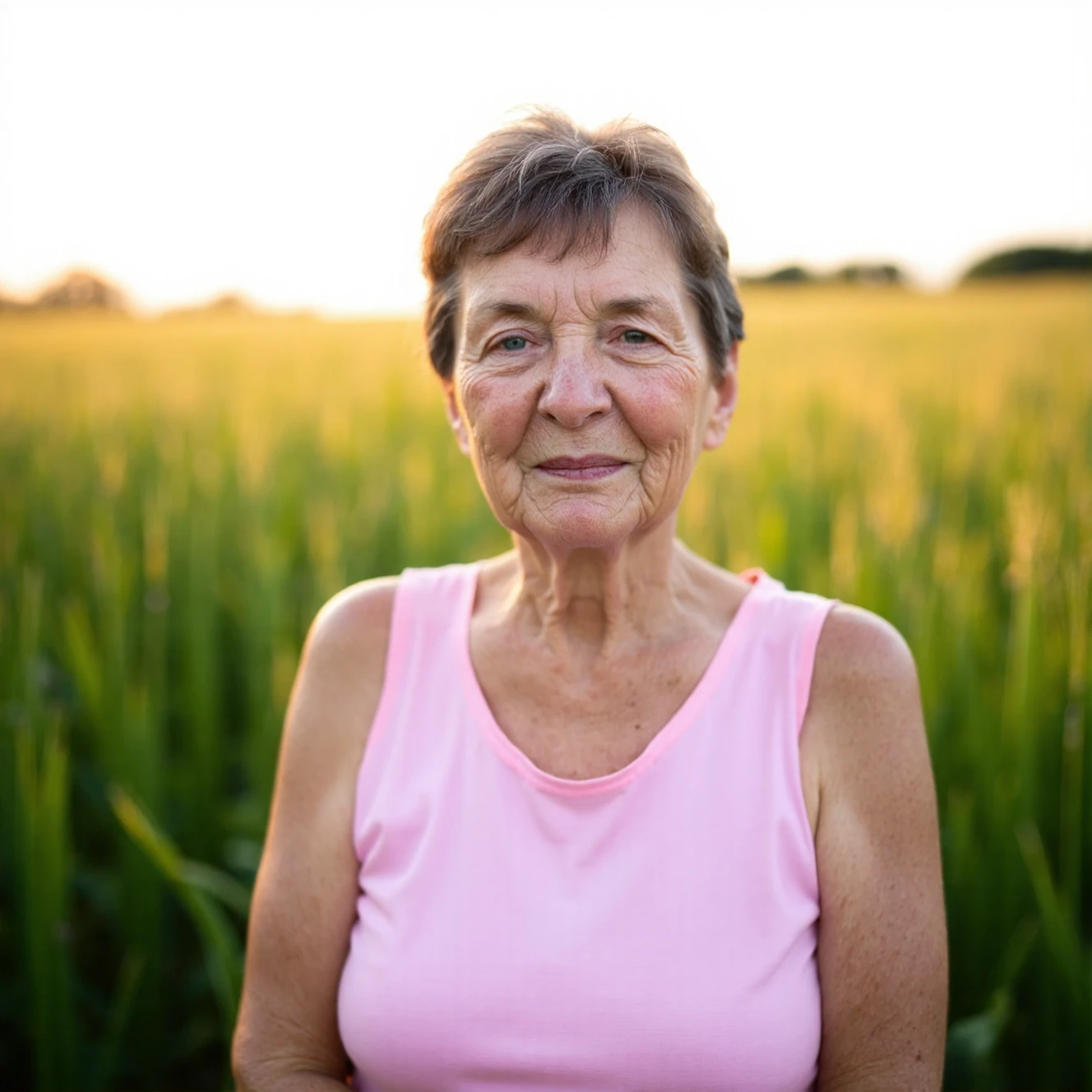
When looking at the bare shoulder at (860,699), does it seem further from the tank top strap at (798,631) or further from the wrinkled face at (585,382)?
the wrinkled face at (585,382)

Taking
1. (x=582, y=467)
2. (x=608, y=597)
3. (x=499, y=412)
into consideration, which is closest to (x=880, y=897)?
(x=608, y=597)

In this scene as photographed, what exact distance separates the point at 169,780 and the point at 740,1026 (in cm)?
173

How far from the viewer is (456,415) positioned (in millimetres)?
1572

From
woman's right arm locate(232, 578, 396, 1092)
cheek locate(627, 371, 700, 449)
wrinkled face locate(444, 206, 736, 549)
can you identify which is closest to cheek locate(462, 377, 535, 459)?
wrinkled face locate(444, 206, 736, 549)

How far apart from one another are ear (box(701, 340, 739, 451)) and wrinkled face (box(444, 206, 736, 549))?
130mm

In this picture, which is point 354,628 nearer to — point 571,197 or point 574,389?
point 574,389

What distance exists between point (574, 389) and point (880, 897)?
2.29 feet

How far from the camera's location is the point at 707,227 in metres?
1.37

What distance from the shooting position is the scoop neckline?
133 centimetres

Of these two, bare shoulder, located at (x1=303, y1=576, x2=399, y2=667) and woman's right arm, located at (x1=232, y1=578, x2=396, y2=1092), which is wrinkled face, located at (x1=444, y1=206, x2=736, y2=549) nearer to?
bare shoulder, located at (x1=303, y1=576, x2=399, y2=667)

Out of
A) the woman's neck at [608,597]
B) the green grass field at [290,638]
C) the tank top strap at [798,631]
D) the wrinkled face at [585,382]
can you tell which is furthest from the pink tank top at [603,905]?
the green grass field at [290,638]

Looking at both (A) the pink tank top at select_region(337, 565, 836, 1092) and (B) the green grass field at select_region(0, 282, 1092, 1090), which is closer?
(A) the pink tank top at select_region(337, 565, 836, 1092)

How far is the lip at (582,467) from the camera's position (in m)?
1.33

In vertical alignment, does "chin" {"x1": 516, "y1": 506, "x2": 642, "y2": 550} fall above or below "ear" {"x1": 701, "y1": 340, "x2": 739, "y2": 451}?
below
